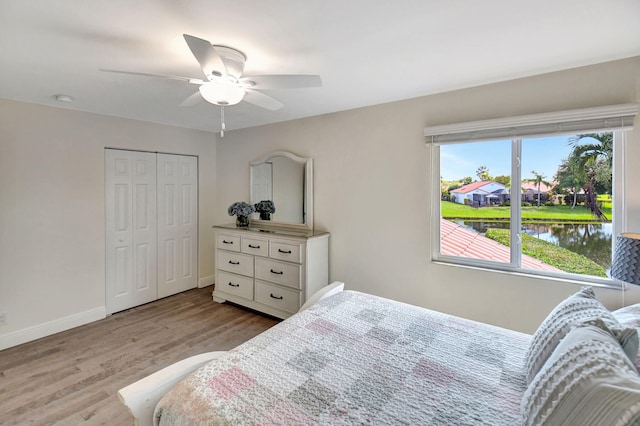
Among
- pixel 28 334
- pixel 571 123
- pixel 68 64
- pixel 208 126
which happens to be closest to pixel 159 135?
pixel 208 126

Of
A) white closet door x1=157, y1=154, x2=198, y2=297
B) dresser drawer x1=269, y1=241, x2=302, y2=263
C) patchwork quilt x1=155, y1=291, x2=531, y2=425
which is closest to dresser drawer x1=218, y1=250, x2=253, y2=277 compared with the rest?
dresser drawer x1=269, y1=241, x2=302, y2=263

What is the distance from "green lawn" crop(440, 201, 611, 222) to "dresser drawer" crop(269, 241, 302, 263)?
59.4 inches

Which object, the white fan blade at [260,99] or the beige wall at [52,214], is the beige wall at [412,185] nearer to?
the white fan blade at [260,99]

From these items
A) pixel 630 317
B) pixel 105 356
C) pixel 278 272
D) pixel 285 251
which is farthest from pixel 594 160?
pixel 105 356

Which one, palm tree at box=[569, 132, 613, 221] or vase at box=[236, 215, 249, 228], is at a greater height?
palm tree at box=[569, 132, 613, 221]

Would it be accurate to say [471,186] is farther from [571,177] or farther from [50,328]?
[50,328]

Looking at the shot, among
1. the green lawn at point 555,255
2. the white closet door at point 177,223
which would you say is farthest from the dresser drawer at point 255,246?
the green lawn at point 555,255

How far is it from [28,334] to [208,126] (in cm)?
297

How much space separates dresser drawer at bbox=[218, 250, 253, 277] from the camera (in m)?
3.50

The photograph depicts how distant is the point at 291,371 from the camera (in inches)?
50.3

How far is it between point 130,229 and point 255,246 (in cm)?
161

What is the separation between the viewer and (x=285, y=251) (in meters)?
3.18

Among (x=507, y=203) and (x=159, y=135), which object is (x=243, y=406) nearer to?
(x=507, y=203)

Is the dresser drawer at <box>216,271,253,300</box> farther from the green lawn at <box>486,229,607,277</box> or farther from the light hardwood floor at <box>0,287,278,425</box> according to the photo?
the green lawn at <box>486,229,607,277</box>
